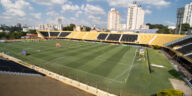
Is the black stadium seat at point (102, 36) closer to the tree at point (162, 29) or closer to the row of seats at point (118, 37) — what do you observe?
the row of seats at point (118, 37)

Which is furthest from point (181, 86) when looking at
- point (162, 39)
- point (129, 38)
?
point (129, 38)

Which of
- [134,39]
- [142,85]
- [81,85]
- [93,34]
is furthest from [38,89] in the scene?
[93,34]

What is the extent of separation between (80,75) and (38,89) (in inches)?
238

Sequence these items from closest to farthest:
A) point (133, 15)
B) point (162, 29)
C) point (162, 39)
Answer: point (162, 39), point (162, 29), point (133, 15)

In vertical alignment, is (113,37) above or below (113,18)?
below

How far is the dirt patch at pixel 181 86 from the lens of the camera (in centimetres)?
1105

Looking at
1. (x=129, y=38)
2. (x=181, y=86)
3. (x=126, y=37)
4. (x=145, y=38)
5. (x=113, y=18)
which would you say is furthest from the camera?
(x=113, y=18)

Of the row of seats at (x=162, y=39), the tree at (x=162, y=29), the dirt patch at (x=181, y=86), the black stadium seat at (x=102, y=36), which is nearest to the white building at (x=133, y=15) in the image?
the tree at (x=162, y=29)

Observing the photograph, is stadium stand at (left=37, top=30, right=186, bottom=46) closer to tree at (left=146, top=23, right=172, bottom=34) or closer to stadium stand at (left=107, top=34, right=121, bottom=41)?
stadium stand at (left=107, top=34, right=121, bottom=41)

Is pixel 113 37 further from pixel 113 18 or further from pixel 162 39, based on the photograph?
pixel 113 18

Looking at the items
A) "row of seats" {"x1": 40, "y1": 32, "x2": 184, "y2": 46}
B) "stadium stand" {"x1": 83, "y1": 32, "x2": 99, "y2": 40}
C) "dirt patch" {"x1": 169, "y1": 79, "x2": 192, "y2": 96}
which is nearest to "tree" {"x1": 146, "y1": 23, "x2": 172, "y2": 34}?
"row of seats" {"x1": 40, "y1": 32, "x2": 184, "y2": 46}

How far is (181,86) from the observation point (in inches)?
488

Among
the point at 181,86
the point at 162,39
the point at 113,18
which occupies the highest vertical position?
the point at 113,18

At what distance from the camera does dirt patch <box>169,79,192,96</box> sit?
11.1m
